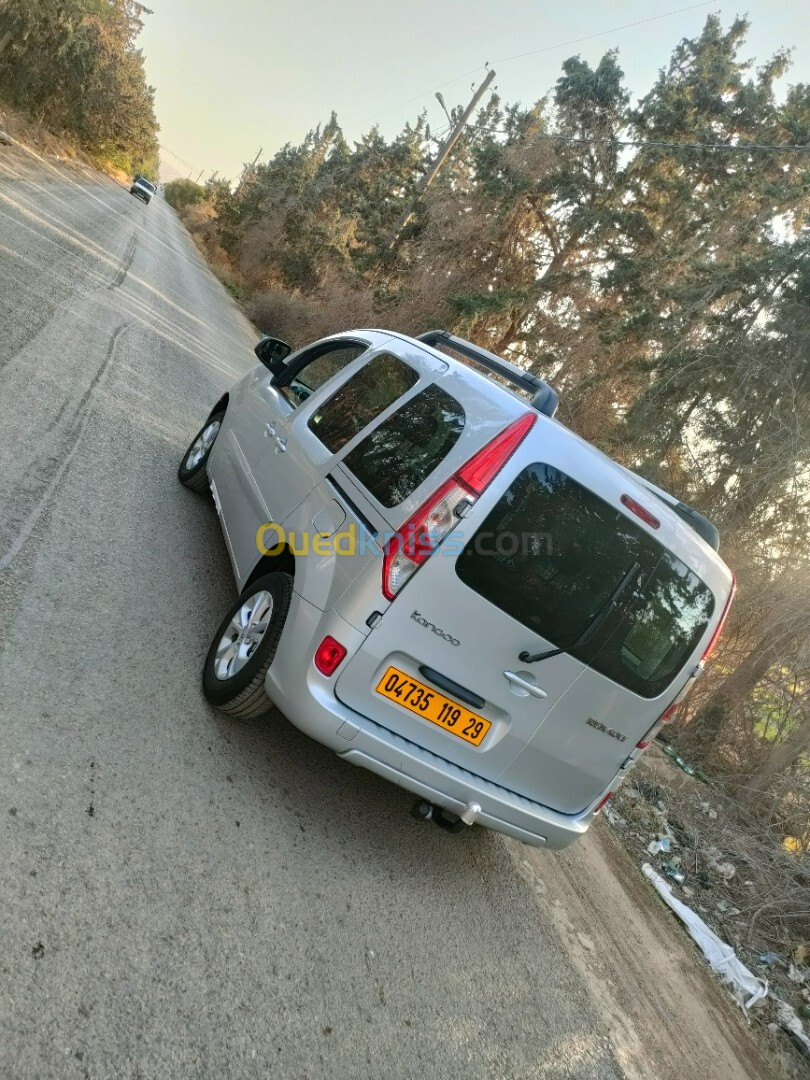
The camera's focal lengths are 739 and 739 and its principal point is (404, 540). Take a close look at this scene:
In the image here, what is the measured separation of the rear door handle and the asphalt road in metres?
1.12

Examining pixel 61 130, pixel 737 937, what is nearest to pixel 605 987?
pixel 737 937

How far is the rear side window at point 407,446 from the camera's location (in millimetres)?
3352

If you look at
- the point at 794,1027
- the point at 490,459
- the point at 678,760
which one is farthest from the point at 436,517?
the point at 678,760

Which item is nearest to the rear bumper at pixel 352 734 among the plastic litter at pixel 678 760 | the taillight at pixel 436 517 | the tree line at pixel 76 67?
the taillight at pixel 436 517

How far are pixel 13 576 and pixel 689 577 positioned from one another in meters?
3.34

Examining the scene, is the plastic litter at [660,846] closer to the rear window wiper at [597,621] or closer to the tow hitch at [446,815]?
the tow hitch at [446,815]

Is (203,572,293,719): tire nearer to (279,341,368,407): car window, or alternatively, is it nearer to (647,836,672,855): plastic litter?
(279,341,368,407): car window

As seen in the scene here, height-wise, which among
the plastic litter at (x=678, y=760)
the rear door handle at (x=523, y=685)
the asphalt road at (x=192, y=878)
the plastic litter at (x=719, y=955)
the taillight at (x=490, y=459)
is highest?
the taillight at (x=490, y=459)

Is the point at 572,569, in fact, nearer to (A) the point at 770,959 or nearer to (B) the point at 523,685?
(B) the point at 523,685

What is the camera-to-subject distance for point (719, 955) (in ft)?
15.1

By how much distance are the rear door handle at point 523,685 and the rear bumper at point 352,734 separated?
47 centimetres

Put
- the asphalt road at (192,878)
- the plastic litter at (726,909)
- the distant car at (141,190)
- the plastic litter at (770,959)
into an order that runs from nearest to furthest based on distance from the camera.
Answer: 1. the asphalt road at (192,878)
2. the plastic litter at (770,959)
3. the plastic litter at (726,909)
4. the distant car at (141,190)

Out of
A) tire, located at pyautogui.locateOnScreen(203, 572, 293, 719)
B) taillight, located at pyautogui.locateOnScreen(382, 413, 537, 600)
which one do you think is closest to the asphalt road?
tire, located at pyautogui.locateOnScreen(203, 572, 293, 719)

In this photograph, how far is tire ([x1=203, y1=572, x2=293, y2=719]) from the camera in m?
3.49
